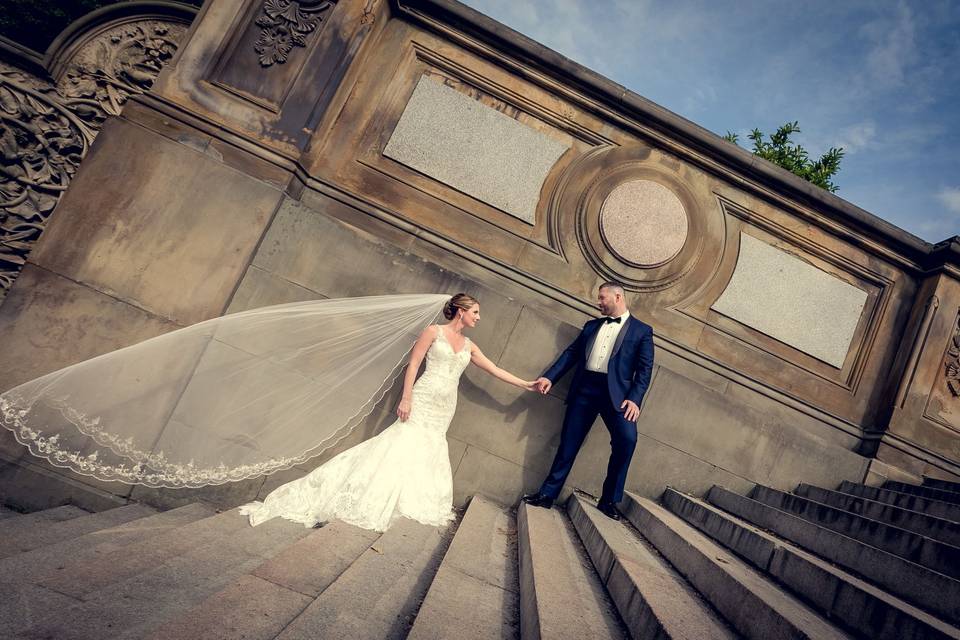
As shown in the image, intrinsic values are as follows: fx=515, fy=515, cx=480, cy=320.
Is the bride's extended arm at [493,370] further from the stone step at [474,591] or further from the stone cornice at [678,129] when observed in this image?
the stone cornice at [678,129]

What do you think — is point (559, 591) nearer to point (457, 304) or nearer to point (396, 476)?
point (396, 476)

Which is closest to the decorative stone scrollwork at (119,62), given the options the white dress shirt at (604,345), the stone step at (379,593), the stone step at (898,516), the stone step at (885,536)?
the white dress shirt at (604,345)

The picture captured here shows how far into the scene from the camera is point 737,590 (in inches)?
104

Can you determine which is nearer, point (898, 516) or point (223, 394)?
point (898, 516)

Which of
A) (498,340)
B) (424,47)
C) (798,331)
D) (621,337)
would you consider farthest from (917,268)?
(424,47)

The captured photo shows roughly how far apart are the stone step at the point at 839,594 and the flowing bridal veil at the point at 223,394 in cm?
319

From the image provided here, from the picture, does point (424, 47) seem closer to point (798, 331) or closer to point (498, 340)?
point (498, 340)

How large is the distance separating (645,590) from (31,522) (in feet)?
14.5

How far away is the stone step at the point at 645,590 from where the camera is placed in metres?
2.34

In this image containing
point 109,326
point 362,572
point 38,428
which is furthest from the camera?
A: point 109,326

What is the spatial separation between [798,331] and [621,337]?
2933mm

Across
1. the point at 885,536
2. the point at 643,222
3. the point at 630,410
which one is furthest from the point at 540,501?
the point at 643,222

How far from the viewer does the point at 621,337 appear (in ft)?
16.3

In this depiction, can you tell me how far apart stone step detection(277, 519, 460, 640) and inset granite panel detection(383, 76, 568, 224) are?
3.91 metres
